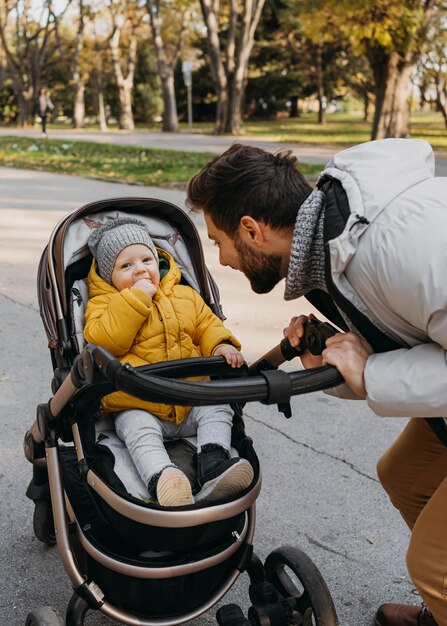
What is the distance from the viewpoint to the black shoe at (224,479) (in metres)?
2.19

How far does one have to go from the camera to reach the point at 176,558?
2.18 meters

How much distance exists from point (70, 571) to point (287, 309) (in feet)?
12.3

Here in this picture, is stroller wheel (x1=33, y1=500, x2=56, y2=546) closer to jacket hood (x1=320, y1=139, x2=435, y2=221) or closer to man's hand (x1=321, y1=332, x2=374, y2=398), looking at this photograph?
man's hand (x1=321, y1=332, x2=374, y2=398)

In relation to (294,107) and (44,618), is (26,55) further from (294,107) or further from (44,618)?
(44,618)

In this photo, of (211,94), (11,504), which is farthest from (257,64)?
(11,504)

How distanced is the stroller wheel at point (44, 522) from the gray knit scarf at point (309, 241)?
137 cm

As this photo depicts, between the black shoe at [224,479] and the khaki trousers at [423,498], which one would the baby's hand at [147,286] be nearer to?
the black shoe at [224,479]

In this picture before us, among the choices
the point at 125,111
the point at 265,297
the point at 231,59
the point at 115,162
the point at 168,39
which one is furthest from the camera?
the point at 168,39

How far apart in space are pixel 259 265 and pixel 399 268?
0.51 meters

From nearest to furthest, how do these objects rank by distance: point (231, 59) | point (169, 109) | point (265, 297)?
1. point (265, 297)
2. point (231, 59)
3. point (169, 109)

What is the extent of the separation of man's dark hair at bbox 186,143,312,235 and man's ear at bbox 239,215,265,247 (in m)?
0.02

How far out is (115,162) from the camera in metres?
15.8

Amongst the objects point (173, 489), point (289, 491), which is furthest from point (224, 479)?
point (289, 491)

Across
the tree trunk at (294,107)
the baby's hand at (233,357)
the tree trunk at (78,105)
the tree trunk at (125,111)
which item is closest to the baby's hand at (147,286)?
the baby's hand at (233,357)
